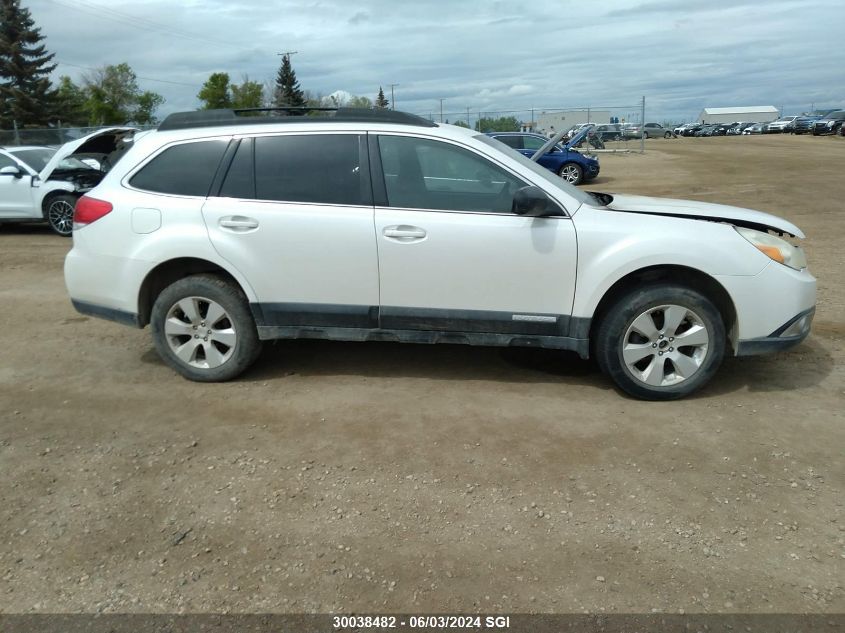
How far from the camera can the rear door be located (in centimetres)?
464

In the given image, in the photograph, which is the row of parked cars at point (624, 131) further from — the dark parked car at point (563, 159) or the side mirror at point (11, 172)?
the side mirror at point (11, 172)

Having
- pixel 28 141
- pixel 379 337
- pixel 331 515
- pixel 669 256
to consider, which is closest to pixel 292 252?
pixel 379 337

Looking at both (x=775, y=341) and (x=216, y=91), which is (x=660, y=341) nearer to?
(x=775, y=341)

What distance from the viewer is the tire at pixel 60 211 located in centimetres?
1163

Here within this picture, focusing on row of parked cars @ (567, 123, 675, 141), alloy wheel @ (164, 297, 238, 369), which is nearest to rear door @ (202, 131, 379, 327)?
alloy wheel @ (164, 297, 238, 369)

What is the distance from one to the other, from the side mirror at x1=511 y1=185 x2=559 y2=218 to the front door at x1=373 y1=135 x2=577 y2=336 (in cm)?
6

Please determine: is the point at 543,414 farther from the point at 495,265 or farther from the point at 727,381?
the point at 727,381

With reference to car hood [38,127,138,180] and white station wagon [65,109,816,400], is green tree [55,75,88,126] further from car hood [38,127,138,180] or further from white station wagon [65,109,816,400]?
white station wagon [65,109,816,400]

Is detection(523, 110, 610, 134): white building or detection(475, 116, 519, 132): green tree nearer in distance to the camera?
detection(523, 110, 610, 134): white building

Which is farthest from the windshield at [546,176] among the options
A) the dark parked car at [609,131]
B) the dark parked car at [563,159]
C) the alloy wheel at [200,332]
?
the dark parked car at [609,131]

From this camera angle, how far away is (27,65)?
199 feet

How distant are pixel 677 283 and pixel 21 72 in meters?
69.3

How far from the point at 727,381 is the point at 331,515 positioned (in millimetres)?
3071

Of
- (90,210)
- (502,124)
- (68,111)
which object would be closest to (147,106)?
(68,111)
